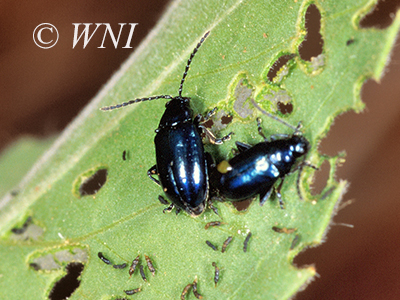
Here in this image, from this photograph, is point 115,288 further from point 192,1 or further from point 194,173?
point 192,1

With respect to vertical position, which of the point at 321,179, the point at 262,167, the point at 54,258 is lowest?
the point at 54,258

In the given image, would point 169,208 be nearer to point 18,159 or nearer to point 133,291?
point 133,291

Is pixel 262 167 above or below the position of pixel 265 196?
above

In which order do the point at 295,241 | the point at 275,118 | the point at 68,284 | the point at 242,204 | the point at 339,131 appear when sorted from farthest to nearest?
the point at 68,284
the point at 339,131
the point at 242,204
the point at 275,118
the point at 295,241

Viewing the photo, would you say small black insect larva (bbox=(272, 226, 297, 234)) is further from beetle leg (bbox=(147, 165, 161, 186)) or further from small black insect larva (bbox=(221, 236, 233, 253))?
beetle leg (bbox=(147, 165, 161, 186))

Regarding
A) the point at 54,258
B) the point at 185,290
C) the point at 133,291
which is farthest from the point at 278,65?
the point at 54,258

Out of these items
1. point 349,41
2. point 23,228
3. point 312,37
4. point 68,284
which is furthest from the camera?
point 23,228

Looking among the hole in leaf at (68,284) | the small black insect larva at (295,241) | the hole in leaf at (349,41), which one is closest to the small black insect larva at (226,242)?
the small black insect larva at (295,241)

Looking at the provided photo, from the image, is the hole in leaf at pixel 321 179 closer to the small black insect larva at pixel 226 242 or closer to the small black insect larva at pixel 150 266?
the small black insect larva at pixel 226 242
